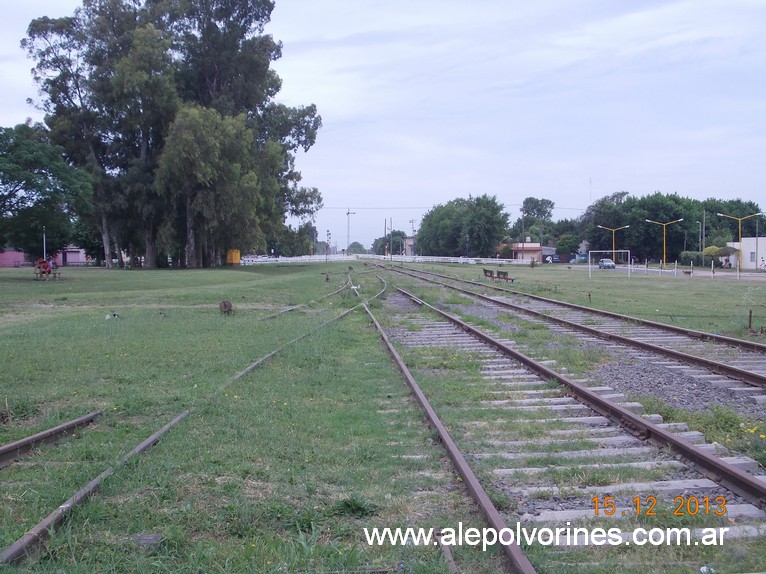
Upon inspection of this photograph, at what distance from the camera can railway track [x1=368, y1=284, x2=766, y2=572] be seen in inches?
179

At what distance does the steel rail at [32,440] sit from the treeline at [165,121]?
129 ft

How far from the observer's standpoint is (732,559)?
165 inches

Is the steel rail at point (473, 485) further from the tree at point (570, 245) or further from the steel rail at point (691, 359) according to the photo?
the tree at point (570, 245)

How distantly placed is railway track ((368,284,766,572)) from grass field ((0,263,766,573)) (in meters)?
0.51

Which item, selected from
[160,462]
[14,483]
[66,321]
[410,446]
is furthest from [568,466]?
[66,321]

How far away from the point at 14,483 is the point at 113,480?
0.92 meters

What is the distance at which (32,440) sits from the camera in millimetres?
6723

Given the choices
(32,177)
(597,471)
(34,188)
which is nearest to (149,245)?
(34,188)

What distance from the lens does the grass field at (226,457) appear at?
4.36 metres

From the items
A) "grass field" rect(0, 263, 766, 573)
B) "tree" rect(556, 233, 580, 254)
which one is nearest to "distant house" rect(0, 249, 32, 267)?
"tree" rect(556, 233, 580, 254)

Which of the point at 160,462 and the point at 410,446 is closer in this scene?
the point at 160,462

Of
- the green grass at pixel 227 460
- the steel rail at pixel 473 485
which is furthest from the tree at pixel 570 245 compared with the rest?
the steel rail at pixel 473 485

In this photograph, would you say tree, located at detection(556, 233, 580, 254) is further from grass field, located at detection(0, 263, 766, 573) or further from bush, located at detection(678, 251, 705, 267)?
grass field, located at detection(0, 263, 766, 573)

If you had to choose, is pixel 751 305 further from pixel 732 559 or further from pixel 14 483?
pixel 14 483
